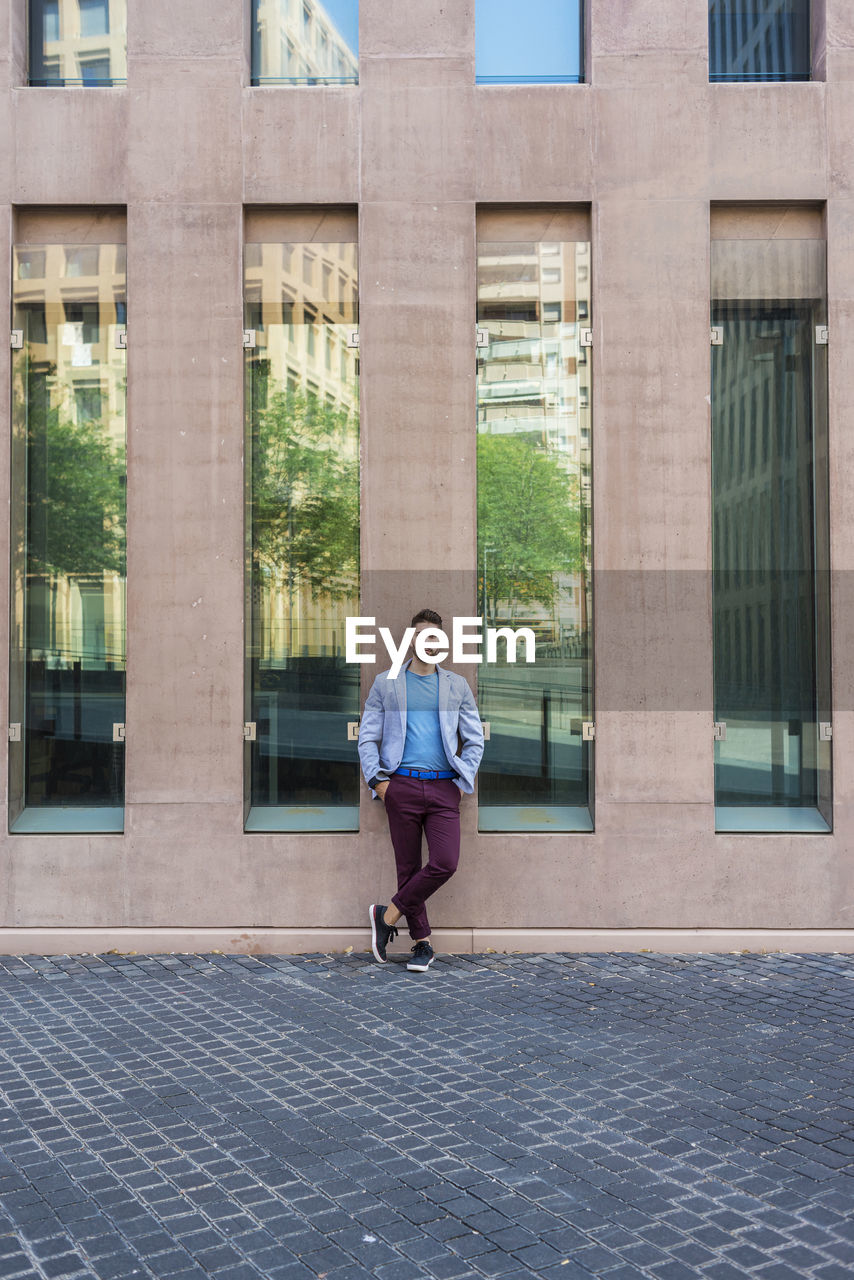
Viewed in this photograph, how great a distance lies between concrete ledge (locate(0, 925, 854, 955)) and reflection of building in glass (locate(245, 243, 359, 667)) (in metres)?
1.96

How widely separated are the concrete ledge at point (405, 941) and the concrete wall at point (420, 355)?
11 centimetres

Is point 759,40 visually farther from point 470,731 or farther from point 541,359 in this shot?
point 470,731

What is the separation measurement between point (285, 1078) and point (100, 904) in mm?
3002

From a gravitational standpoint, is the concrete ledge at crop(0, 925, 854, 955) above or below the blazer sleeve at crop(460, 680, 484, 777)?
below

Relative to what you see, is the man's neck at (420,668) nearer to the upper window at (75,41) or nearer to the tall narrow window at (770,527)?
the tall narrow window at (770,527)

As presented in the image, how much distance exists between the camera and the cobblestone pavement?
3799 millimetres

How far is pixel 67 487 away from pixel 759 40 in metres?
6.06

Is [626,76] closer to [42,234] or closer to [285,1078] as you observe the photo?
[42,234]

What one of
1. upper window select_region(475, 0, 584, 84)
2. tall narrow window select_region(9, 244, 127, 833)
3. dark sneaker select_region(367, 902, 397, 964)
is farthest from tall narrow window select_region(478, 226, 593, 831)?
tall narrow window select_region(9, 244, 127, 833)

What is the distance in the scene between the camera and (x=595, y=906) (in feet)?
25.8

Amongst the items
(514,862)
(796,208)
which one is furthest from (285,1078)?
(796,208)

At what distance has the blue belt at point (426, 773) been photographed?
296 inches

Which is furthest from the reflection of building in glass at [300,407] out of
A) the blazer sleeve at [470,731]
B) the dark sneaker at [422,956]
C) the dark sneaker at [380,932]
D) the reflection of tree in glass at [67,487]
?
the dark sneaker at [422,956]

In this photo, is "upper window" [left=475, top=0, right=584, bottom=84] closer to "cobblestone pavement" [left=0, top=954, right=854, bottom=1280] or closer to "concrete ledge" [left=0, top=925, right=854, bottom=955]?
"concrete ledge" [left=0, top=925, right=854, bottom=955]
